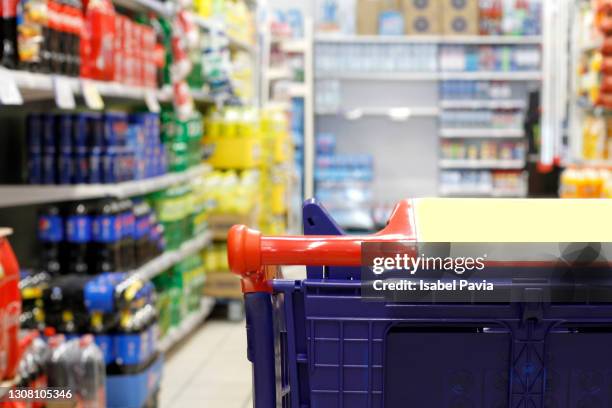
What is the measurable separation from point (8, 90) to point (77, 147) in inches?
44.9

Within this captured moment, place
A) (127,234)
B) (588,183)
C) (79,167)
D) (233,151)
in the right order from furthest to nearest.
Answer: (233,151) < (588,183) < (127,234) < (79,167)

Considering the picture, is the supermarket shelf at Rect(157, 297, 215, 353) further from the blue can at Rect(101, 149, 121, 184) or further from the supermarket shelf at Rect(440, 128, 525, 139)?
the supermarket shelf at Rect(440, 128, 525, 139)

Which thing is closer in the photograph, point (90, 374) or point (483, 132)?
point (90, 374)

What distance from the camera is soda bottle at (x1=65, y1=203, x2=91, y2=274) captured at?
3.86m

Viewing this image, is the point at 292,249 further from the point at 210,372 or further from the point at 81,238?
the point at 210,372

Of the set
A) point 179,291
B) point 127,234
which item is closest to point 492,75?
point 179,291

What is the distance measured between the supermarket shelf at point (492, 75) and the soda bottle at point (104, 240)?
8702mm

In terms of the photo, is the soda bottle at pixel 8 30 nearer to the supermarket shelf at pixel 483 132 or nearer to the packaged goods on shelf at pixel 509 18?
the supermarket shelf at pixel 483 132

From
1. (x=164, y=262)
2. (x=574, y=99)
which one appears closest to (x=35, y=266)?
(x=164, y=262)

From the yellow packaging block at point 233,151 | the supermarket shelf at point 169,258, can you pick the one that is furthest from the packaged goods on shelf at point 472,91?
the supermarket shelf at point 169,258

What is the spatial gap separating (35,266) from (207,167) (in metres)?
2.49

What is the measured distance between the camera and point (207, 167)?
6.39 metres

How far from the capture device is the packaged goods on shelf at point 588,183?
6.22 meters

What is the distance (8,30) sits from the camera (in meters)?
3.00
